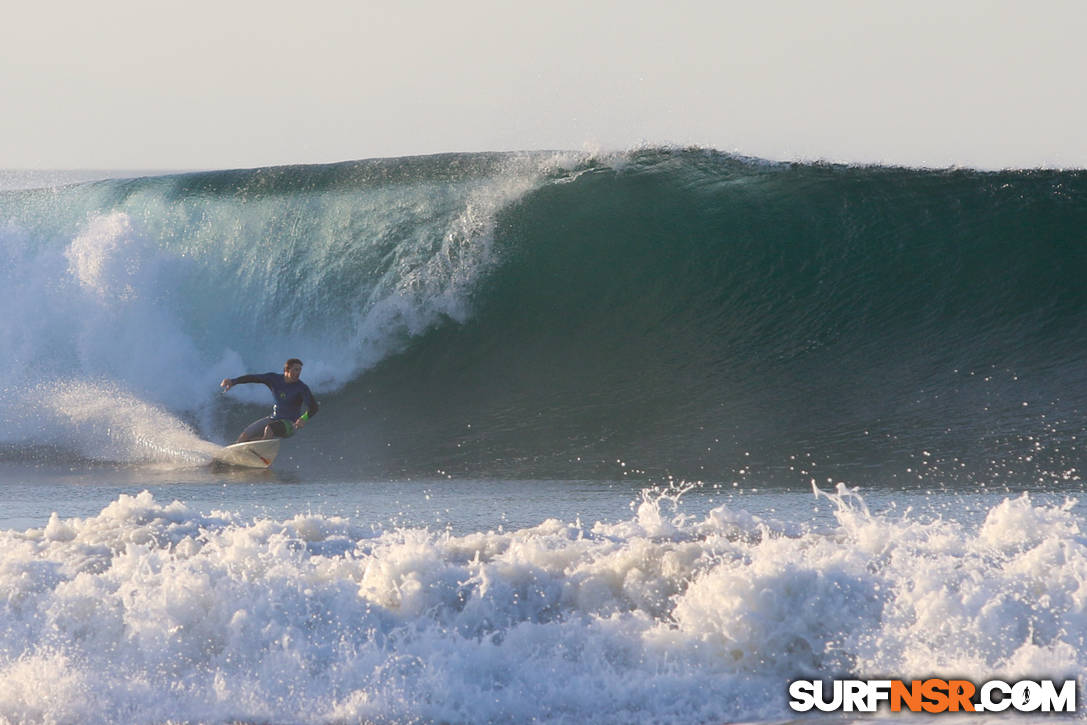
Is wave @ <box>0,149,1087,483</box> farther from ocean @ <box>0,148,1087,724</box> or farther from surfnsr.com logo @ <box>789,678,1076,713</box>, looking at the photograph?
surfnsr.com logo @ <box>789,678,1076,713</box>

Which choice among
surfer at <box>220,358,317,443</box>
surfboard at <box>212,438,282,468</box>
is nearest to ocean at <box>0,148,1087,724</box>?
surfboard at <box>212,438,282,468</box>

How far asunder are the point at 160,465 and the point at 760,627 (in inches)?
282

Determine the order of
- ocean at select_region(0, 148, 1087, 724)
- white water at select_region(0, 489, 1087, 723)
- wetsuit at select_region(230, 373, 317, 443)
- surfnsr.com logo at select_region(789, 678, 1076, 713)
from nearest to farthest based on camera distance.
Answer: surfnsr.com logo at select_region(789, 678, 1076, 713)
white water at select_region(0, 489, 1087, 723)
ocean at select_region(0, 148, 1087, 724)
wetsuit at select_region(230, 373, 317, 443)

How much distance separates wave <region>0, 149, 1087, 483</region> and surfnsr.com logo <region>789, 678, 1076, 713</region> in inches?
145

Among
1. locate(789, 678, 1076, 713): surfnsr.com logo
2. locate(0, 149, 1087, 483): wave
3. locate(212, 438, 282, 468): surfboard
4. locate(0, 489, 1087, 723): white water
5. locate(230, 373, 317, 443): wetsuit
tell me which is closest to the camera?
locate(789, 678, 1076, 713): surfnsr.com logo

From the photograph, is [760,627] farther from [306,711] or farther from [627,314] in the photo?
[627,314]

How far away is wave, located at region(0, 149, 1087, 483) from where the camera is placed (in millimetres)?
9523

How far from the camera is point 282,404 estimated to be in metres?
10.1

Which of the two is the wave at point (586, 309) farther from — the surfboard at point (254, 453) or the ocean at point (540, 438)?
the surfboard at point (254, 453)

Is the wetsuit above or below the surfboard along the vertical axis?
above

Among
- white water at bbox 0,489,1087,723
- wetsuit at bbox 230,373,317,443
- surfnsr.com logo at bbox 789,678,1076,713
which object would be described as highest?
wetsuit at bbox 230,373,317,443

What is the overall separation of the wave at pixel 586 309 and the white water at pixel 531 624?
321cm

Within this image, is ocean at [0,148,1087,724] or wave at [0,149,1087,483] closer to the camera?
ocean at [0,148,1087,724]

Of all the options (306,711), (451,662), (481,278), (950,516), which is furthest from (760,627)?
(481,278)
